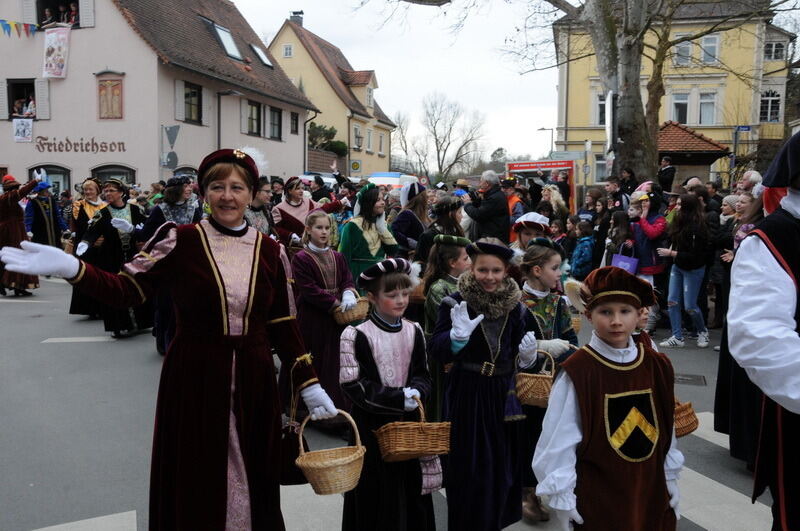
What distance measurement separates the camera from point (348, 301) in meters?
5.51

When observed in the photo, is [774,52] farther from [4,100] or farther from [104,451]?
[104,451]

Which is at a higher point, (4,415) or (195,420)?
(195,420)

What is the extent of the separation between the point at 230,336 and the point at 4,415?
4368mm

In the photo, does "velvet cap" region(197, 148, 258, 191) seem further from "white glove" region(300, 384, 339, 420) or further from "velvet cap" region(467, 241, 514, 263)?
"velvet cap" region(467, 241, 514, 263)

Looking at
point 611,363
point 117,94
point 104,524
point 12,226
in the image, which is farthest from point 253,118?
point 611,363

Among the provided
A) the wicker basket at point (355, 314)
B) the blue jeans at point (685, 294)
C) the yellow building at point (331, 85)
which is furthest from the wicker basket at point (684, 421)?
the yellow building at point (331, 85)

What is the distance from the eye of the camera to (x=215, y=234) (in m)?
3.08

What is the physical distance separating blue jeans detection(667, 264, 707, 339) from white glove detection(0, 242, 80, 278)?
26.4 ft

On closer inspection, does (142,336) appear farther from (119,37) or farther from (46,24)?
(46,24)

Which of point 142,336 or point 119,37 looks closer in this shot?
point 142,336

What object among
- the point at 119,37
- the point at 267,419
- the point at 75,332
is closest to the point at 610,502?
the point at 267,419

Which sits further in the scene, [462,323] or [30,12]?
[30,12]

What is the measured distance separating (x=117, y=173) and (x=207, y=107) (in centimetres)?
432

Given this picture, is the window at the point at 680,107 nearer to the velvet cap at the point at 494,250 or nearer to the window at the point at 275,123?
the window at the point at 275,123
